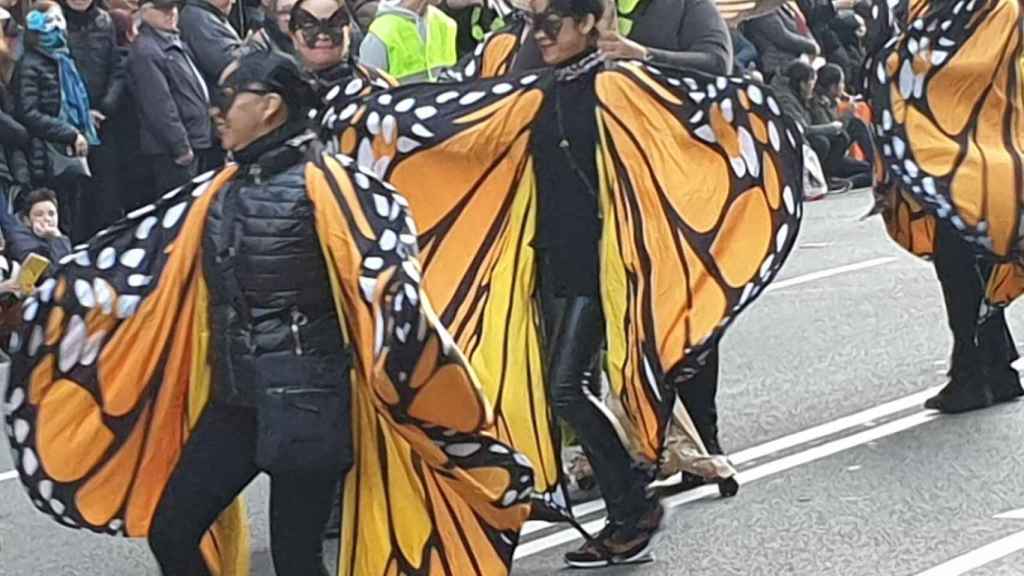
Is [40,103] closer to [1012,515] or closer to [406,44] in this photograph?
[406,44]

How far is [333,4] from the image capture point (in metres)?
6.64

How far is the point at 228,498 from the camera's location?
5324 millimetres

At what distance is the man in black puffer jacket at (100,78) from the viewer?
12.3 metres

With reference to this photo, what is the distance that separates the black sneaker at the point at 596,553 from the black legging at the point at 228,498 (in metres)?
1.63

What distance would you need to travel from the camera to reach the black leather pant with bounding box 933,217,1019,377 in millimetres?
8586

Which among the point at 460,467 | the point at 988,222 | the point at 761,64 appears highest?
the point at 460,467

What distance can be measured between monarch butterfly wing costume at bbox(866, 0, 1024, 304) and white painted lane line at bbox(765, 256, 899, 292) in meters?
3.87

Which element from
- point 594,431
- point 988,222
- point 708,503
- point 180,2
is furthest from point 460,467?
point 180,2

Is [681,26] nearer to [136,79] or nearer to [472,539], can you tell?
[472,539]

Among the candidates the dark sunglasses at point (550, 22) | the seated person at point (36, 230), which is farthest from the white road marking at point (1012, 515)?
the seated person at point (36, 230)

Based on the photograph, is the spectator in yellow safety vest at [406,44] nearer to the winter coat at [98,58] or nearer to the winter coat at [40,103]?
the winter coat at [40,103]

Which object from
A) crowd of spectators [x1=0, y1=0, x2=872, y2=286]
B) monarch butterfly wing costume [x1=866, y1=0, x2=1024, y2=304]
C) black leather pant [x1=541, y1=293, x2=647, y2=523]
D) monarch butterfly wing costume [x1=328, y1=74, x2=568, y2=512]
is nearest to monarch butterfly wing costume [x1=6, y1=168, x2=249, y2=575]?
monarch butterfly wing costume [x1=328, y1=74, x2=568, y2=512]

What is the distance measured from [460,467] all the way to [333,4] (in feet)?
6.13

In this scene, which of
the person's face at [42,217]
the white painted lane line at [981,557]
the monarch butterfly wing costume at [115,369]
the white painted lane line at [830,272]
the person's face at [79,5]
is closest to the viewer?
the monarch butterfly wing costume at [115,369]
